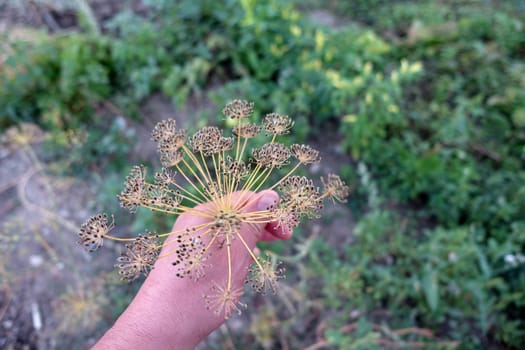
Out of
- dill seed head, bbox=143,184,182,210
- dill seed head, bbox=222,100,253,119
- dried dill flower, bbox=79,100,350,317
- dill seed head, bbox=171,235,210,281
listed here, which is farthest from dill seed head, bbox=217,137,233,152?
dill seed head, bbox=171,235,210,281

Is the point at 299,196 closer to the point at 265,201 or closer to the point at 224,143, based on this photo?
the point at 265,201

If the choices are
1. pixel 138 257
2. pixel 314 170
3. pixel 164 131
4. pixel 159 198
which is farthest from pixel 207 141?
pixel 314 170

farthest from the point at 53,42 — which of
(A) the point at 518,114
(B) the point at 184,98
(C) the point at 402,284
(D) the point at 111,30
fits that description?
(A) the point at 518,114

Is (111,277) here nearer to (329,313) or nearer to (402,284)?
(329,313)

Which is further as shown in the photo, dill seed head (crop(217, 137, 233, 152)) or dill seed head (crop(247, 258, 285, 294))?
dill seed head (crop(217, 137, 233, 152))

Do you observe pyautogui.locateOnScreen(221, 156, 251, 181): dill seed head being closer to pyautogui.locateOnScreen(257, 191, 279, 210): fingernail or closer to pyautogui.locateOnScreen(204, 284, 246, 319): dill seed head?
pyautogui.locateOnScreen(257, 191, 279, 210): fingernail

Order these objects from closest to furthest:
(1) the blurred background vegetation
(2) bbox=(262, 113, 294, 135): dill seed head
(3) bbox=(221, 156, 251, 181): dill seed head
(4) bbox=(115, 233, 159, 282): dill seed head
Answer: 1. (4) bbox=(115, 233, 159, 282): dill seed head
2. (3) bbox=(221, 156, 251, 181): dill seed head
3. (2) bbox=(262, 113, 294, 135): dill seed head
4. (1) the blurred background vegetation
